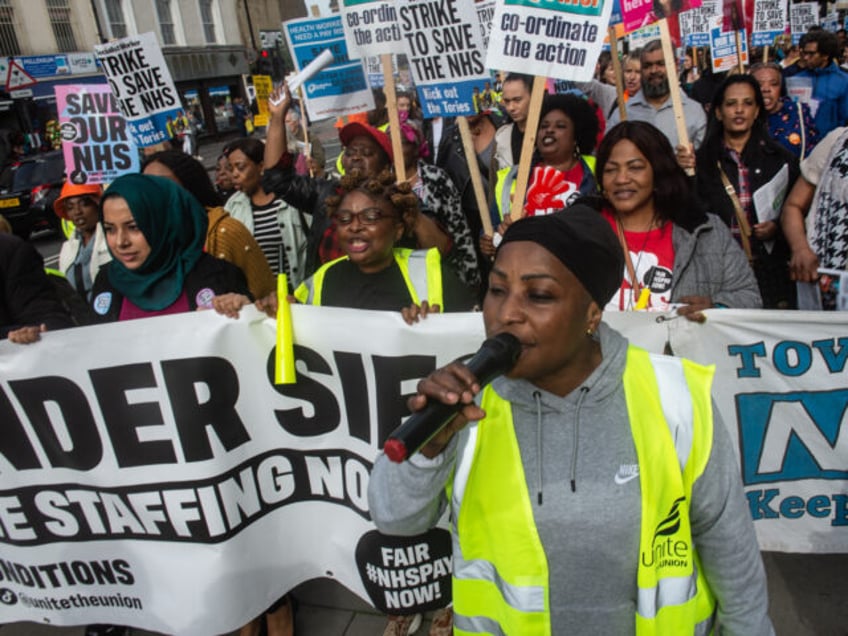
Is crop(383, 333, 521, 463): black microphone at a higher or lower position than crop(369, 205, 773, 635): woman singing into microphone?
higher

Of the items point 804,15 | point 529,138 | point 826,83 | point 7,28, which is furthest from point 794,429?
point 7,28

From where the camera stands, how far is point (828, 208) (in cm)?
292

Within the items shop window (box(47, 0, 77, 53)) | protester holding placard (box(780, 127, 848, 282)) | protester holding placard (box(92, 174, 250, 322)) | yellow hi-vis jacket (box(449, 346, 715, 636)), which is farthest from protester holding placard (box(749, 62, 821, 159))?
shop window (box(47, 0, 77, 53))

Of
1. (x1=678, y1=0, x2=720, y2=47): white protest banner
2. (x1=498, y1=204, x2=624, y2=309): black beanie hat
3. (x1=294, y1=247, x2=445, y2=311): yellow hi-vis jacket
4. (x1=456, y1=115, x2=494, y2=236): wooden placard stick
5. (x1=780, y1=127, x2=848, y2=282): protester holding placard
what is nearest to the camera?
(x1=498, y1=204, x2=624, y2=309): black beanie hat

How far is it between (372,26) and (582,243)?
3121 mm

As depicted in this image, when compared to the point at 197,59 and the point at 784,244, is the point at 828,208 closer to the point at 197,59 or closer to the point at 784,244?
the point at 784,244

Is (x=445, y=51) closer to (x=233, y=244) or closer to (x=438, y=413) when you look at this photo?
(x=233, y=244)

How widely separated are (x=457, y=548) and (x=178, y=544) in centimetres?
139

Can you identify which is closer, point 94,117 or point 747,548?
point 747,548

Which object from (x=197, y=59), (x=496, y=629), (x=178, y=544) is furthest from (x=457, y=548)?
(x=197, y=59)

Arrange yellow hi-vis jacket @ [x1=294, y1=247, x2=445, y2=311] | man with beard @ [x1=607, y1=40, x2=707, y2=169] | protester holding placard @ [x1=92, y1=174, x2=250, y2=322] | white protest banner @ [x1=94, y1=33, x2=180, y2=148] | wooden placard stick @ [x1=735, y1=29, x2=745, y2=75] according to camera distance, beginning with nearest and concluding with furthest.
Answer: protester holding placard @ [x1=92, y1=174, x2=250, y2=322] → yellow hi-vis jacket @ [x1=294, y1=247, x2=445, y2=311] → white protest banner @ [x1=94, y1=33, x2=180, y2=148] → man with beard @ [x1=607, y1=40, x2=707, y2=169] → wooden placard stick @ [x1=735, y1=29, x2=745, y2=75]

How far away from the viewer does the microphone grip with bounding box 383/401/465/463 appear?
3.42ft

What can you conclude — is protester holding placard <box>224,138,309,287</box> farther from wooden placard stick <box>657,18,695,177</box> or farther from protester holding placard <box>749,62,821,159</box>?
protester holding placard <box>749,62,821,159</box>

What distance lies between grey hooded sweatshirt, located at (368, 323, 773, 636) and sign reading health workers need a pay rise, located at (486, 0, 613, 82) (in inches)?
83.6
